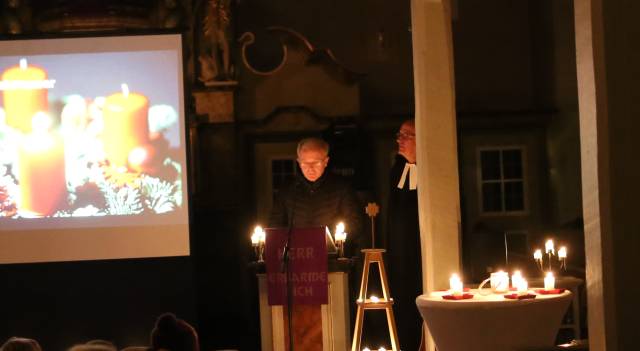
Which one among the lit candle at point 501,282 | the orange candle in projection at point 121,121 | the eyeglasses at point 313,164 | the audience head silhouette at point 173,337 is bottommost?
the audience head silhouette at point 173,337

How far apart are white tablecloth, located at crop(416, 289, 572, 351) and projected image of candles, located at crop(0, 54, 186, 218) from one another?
4200 millimetres

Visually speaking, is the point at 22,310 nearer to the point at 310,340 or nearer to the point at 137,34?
the point at 137,34

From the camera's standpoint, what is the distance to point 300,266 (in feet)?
21.8

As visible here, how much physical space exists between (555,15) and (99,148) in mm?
7178

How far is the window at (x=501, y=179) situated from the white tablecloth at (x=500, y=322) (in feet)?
27.1

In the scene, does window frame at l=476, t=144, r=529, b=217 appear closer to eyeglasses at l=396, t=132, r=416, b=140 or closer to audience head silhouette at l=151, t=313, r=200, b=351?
eyeglasses at l=396, t=132, r=416, b=140

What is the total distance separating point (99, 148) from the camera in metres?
8.55

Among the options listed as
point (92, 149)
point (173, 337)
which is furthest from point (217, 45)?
point (173, 337)

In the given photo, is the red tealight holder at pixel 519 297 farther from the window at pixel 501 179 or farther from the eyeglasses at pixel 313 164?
the window at pixel 501 179

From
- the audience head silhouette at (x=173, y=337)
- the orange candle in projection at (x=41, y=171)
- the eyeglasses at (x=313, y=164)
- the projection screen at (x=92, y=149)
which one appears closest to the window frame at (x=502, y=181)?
the projection screen at (x=92, y=149)

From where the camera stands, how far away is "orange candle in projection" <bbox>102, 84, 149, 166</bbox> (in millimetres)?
8547

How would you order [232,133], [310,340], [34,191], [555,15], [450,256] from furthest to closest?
[555,15]
[232,133]
[34,191]
[310,340]
[450,256]

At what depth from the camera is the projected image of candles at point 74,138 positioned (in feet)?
28.0

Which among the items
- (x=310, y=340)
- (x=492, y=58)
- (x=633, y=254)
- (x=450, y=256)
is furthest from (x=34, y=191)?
(x=492, y=58)
